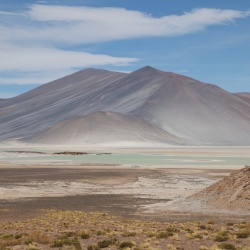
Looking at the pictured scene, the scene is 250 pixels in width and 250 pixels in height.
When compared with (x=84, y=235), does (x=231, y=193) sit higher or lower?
higher

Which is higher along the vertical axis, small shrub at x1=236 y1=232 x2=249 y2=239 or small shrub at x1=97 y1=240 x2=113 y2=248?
small shrub at x1=236 y1=232 x2=249 y2=239

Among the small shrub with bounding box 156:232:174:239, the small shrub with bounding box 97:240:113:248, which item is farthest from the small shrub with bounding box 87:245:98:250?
the small shrub with bounding box 156:232:174:239

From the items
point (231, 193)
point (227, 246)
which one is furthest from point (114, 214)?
point (227, 246)

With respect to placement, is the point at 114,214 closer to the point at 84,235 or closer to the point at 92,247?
the point at 84,235

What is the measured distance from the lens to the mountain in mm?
29906

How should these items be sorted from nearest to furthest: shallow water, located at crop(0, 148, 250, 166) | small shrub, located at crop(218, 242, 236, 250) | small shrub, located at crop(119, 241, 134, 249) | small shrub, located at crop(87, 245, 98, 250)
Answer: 1. small shrub, located at crop(218, 242, 236, 250)
2. small shrub, located at crop(87, 245, 98, 250)
3. small shrub, located at crop(119, 241, 134, 249)
4. shallow water, located at crop(0, 148, 250, 166)

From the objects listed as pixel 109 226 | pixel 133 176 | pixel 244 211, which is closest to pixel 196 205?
pixel 244 211

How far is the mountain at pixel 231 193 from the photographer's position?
1177 inches

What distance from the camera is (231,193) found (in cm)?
3142

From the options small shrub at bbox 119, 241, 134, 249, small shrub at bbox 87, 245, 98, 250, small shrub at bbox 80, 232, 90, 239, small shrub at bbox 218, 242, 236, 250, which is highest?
small shrub at bbox 218, 242, 236, 250

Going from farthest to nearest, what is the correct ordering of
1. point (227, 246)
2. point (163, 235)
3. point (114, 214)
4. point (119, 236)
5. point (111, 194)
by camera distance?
Answer: point (111, 194) → point (114, 214) → point (119, 236) → point (163, 235) → point (227, 246)

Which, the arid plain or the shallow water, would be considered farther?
the shallow water

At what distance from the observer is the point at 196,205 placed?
1238 inches

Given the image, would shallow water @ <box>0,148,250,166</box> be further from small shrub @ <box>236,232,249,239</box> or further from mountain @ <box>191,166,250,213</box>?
small shrub @ <box>236,232,249,239</box>
